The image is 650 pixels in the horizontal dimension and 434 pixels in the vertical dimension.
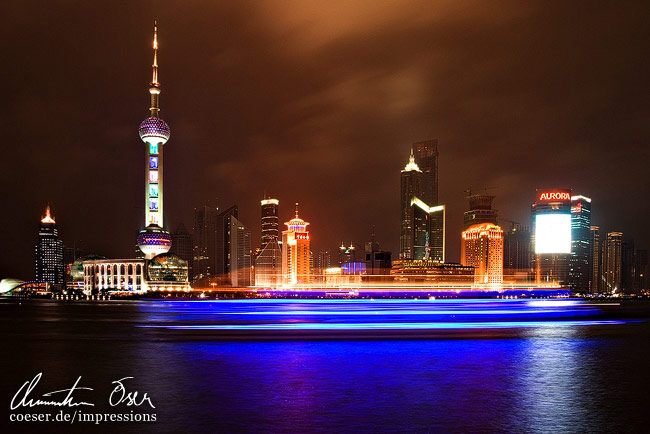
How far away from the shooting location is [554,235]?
109 meters

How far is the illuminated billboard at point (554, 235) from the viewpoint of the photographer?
108500 mm

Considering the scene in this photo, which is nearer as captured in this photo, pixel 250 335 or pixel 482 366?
pixel 482 366

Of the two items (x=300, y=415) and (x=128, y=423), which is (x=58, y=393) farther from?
(x=300, y=415)

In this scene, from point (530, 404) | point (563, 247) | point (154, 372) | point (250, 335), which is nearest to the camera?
point (530, 404)

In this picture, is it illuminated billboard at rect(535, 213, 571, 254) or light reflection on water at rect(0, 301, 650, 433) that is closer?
light reflection on water at rect(0, 301, 650, 433)

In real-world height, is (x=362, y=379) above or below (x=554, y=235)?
below

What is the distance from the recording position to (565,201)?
140 metres

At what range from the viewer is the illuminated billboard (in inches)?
4272

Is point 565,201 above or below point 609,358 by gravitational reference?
above

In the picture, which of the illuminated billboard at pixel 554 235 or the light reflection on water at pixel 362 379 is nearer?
the light reflection on water at pixel 362 379

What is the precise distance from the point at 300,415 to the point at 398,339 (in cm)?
1761

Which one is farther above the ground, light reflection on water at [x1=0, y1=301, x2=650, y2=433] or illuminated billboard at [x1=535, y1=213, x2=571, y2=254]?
illuminated billboard at [x1=535, y1=213, x2=571, y2=254]

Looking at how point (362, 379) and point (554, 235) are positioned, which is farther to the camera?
point (554, 235)

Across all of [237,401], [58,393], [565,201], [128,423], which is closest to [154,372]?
[58,393]
